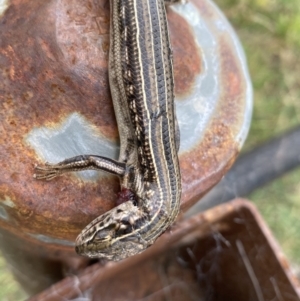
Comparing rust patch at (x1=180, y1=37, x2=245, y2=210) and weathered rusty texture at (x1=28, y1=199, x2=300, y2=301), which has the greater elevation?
rust patch at (x1=180, y1=37, x2=245, y2=210)

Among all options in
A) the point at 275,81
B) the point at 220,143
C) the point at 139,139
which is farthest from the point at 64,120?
the point at 275,81

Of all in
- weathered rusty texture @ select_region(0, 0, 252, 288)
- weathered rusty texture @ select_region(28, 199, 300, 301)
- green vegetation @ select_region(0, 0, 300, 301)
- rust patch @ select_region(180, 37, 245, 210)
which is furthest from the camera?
green vegetation @ select_region(0, 0, 300, 301)

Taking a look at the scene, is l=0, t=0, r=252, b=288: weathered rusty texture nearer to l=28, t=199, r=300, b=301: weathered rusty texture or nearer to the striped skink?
the striped skink

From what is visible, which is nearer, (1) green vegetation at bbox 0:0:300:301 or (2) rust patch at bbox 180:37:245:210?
(2) rust patch at bbox 180:37:245:210

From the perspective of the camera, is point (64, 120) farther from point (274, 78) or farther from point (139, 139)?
point (274, 78)

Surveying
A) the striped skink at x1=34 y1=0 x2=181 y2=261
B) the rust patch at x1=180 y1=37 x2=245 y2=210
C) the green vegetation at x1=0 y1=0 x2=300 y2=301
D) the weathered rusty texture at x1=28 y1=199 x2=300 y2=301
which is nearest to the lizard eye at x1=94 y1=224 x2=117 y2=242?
the striped skink at x1=34 y1=0 x2=181 y2=261

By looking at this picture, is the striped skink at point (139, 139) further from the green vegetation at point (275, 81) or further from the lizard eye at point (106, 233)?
the green vegetation at point (275, 81)
